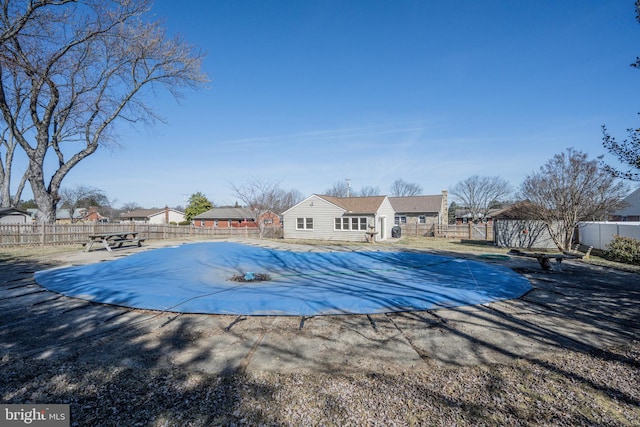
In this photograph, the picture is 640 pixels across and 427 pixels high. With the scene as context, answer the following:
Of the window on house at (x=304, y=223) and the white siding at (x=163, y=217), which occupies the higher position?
the white siding at (x=163, y=217)

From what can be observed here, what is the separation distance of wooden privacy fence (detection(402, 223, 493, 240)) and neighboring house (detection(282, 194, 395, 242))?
123 inches

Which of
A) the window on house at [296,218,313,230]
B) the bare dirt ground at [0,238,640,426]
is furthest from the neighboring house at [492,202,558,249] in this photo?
the window on house at [296,218,313,230]

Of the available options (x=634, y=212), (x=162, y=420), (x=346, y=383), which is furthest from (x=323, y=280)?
(x=634, y=212)

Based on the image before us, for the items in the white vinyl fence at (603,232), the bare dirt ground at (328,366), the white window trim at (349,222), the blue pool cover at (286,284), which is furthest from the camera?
the white window trim at (349,222)

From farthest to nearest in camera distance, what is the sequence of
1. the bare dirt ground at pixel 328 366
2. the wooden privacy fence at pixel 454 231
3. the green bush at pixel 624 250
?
the wooden privacy fence at pixel 454 231
the green bush at pixel 624 250
the bare dirt ground at pixel 328 366

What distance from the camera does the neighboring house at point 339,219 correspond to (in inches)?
789

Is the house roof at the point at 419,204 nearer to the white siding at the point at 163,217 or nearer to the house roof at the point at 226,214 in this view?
the house roof at the point at 226,214

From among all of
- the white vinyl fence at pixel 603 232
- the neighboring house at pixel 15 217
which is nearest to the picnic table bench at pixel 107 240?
the neighboring house at pixel 15 217

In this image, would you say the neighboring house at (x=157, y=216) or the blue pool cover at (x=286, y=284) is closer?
the blue pool cover at (x=286, y=284)

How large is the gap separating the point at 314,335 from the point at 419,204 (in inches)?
1177

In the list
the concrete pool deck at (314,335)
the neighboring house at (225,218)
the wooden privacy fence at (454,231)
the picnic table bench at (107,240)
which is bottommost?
the concrete pool deck at (314,335)

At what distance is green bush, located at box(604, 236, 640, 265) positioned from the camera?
385 inches

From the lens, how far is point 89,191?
138 ft

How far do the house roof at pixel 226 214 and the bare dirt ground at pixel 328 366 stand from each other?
34.2 metres
